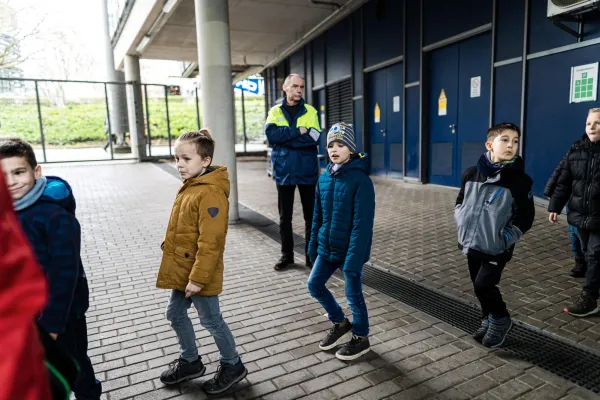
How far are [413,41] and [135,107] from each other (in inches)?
496

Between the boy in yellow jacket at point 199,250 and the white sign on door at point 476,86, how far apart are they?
288 inches

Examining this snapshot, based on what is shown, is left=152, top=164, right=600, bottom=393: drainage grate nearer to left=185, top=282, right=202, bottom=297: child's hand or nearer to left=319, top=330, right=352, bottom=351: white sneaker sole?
left=319, top=330, right=352, bottom=351: white sneaker sole

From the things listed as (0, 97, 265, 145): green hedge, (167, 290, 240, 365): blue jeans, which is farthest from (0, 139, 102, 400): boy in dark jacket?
(0, 97, 265, 145): green hedge

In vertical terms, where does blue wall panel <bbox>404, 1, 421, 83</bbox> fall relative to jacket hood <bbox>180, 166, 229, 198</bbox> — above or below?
above

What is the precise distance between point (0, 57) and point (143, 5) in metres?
8.16

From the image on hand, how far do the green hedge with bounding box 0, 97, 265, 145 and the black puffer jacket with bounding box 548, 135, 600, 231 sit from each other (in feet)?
63.1

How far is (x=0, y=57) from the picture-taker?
17844 mm

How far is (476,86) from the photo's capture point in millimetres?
8477

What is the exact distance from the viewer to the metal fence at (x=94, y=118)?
713 inches

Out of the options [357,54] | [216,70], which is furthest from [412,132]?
[216,70]

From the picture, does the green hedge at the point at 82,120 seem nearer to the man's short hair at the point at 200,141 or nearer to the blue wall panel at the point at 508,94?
the blue wall panel at the point at 508,94

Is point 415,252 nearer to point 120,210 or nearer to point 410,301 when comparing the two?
point 410,301

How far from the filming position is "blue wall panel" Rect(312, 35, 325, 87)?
46.7ft

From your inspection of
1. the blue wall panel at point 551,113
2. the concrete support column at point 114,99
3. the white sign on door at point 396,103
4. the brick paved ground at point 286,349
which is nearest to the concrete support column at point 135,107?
the concrete support column at point 114,99
